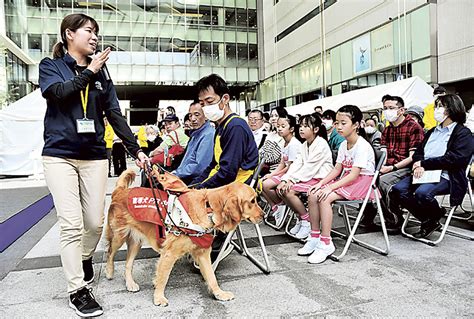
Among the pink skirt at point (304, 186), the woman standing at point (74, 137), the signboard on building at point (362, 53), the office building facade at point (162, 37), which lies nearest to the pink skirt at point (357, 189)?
the pink skirt at point (304, 186)

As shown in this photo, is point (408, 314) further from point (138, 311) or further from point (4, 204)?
point (4, 204)

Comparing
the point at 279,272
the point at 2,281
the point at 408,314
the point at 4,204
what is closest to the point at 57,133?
the point at 2,281

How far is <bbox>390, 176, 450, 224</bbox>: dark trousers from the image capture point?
431 cm

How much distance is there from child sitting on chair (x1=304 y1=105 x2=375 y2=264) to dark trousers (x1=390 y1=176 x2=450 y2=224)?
614 millimetres

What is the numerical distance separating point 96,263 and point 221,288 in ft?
5.04

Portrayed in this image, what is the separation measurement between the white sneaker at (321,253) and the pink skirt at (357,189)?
1.79ft

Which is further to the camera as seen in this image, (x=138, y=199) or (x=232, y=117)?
(x=232, y=117)

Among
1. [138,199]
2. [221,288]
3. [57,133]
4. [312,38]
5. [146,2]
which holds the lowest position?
[221,288]

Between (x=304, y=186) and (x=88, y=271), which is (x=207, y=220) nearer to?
(x=88, y=271)

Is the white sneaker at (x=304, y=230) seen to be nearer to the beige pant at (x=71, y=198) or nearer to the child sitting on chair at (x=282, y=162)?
the child sitting on chair at (x=282, y=162)

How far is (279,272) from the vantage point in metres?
3.68

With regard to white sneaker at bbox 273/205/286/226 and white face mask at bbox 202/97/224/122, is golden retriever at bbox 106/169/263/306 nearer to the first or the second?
white face mask at bbox 202/97/224/122

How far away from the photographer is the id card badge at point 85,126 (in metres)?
2.88

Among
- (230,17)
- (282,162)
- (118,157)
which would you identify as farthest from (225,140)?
(230,17)
